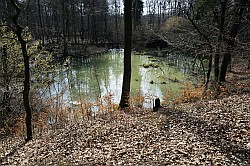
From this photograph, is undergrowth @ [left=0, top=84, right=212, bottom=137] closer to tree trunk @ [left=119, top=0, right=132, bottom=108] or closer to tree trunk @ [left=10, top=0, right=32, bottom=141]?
tree trunk @ [left=119, top=0, right=132, bottom=108]

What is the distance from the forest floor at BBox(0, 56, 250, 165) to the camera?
16.1 feet

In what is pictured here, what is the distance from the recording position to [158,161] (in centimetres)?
484

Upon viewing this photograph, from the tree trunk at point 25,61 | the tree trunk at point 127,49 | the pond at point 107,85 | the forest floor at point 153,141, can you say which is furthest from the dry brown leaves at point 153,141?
the pond at point 107,85

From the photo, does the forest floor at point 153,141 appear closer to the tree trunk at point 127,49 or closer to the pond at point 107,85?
the tree trunk at point 127,49

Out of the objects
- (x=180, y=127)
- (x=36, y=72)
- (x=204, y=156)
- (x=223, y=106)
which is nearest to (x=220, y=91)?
(x=223, y=106)

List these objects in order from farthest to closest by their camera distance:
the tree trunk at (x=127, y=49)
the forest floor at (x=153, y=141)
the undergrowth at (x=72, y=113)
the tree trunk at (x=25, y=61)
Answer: the undergrowth at (x=72, y=113) → the tree trunk at (x=127, y=49) → the tree trunk at (x=25, y=61) → the forest floor at (x=153, y=141)

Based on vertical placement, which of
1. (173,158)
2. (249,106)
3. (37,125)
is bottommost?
(37,125)

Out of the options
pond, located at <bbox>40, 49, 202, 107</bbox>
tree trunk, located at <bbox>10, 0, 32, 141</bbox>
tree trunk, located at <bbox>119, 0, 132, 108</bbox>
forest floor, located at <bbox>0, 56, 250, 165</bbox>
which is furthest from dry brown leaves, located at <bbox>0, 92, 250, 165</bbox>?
pond, located at <bbox>40, 49, 202, 107</bbox>

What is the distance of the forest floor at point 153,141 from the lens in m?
4.90

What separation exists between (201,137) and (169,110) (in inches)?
119

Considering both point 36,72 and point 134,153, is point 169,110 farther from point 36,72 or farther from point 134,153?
point 36,72

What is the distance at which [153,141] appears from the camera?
19.3ft

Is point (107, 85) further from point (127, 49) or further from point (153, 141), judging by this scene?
point (153, 141)

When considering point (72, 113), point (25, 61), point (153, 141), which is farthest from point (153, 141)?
point (72, 113)
